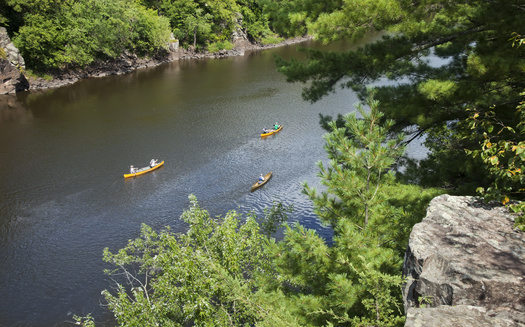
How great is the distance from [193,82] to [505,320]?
4229cm

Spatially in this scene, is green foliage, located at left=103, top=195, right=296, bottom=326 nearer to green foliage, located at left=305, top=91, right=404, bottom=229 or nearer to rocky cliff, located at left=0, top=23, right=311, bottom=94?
green foliage, located at left=305, top=91, right=404, bottom=229

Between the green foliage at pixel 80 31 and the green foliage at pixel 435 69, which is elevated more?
the green foliage at pixel 435 69

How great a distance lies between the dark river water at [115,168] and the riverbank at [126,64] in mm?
2511

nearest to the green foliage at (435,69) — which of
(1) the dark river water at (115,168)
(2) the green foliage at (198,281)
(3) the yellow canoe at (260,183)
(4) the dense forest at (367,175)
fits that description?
(4) the dense forest at (367,175)

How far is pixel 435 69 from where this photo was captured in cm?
1120

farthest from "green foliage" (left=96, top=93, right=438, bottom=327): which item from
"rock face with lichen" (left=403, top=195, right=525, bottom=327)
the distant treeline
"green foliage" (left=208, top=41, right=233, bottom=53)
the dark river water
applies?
"green foliage" (left=208, top=41, right=233, bottom=53)

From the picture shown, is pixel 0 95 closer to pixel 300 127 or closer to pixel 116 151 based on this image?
pixel 116 151

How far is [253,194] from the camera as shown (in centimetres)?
2227

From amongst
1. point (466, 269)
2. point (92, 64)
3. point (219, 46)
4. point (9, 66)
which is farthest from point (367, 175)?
point (219, 46)

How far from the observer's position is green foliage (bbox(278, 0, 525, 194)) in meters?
9.08

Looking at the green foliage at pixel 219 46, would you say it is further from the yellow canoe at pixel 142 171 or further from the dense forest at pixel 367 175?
the dense forest at pixel 367 175

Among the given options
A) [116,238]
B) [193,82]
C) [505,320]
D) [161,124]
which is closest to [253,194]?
[116,238]

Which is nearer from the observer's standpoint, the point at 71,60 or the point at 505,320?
the point at 505,320

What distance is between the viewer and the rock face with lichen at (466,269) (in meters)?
4.08
